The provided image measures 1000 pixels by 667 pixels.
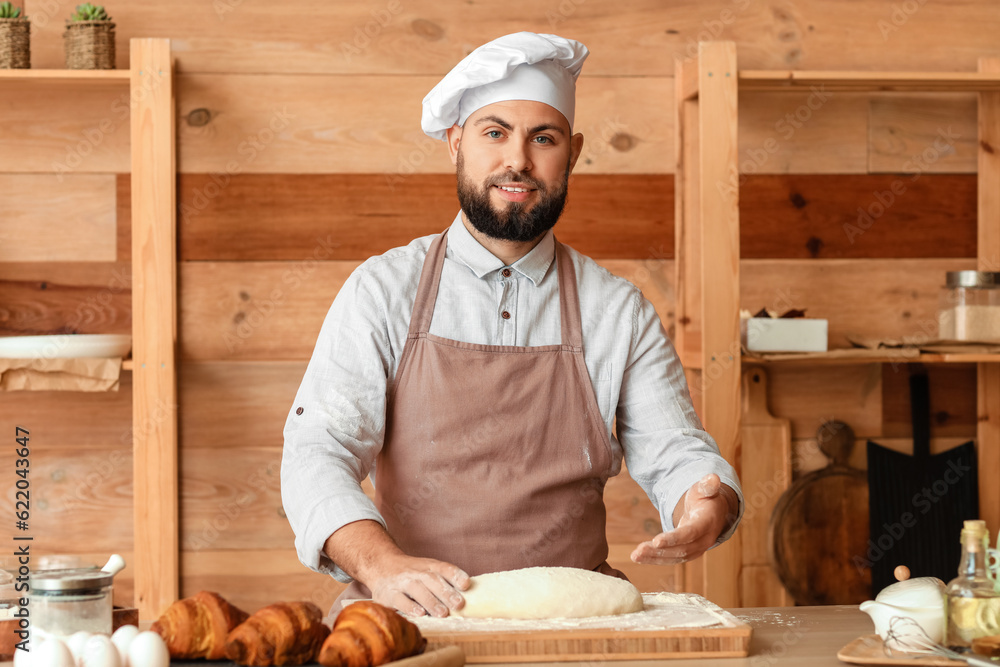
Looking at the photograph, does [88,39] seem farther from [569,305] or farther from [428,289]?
[569,305]

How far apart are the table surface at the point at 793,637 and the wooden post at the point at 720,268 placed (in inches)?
33.5

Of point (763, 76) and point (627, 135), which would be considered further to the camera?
point (627, 135)

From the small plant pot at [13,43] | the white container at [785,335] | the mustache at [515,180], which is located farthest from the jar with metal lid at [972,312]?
the small plant pot at [13,43]

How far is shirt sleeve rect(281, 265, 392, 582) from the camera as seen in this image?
1.45 metres

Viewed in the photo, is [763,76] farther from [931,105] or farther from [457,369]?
[457,369]

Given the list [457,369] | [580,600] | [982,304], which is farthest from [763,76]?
[580,600]

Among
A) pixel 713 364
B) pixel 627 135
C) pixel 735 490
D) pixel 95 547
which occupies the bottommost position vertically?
pixel 95 547

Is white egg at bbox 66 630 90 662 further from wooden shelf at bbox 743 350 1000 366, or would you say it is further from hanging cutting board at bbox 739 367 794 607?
hanging cutting board at bbox 739 367 794 607

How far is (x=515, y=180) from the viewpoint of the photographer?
5.71ft

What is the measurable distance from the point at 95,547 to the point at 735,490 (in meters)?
1.58

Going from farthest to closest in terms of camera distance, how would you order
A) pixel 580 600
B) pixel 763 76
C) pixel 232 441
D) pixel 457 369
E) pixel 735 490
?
pixel 232 441, pixel 763 76, pixel 457 369, pixel 735 490, pixel 580 600

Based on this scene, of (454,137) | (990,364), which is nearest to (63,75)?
(454,137)

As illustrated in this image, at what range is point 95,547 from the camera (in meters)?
2.35

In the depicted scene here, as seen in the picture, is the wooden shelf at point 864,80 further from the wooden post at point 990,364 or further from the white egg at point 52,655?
the white egg at point 52,655
